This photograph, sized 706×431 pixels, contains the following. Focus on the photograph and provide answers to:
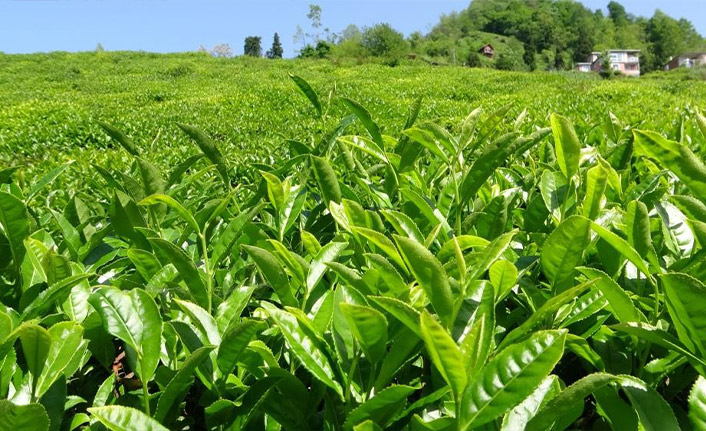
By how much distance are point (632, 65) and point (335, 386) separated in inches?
3887

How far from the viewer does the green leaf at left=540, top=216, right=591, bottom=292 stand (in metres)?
0.72

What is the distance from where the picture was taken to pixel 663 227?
0.89m

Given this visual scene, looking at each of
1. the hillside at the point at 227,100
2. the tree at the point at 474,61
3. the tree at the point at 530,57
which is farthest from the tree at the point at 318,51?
the tree at the point at 530,57

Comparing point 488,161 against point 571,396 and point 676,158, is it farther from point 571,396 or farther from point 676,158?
point 571,396

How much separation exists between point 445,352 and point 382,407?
5.0 inches

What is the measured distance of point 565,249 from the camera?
0.75 m

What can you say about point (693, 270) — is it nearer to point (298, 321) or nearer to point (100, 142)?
point (298, 321)

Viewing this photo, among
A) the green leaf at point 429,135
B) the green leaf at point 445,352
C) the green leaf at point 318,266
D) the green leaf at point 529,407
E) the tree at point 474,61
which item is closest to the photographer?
the green leaf at point 445,352

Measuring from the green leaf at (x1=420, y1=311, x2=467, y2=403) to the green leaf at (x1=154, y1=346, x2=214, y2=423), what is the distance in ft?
0.80

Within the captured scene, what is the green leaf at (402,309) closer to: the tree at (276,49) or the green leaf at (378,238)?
the green leaf at (378,238)

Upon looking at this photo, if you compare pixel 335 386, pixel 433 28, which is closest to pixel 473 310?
pixel 335 386

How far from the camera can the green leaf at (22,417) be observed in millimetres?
500

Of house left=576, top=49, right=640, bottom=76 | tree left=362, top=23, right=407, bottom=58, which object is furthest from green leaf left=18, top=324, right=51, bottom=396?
house left=576, top=49, right=640, bottom=76

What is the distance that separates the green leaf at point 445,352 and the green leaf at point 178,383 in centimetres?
24
